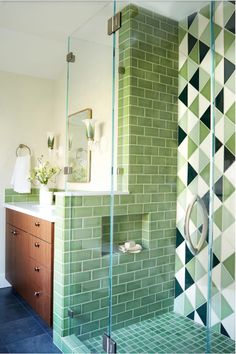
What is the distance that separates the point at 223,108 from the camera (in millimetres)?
2213

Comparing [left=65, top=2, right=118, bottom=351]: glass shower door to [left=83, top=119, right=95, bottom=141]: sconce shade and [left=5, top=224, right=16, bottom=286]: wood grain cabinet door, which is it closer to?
[left=83, top=119, right=95, bottom=141]: sconce shade

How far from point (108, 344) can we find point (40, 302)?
0.74m

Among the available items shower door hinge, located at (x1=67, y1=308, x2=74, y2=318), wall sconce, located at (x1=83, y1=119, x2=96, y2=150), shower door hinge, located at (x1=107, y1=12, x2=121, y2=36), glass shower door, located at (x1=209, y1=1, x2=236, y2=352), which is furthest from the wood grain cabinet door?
shower door hinge, located at (x1=107, y1=12, x2=121, y2=36)

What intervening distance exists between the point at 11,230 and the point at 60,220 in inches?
47.3

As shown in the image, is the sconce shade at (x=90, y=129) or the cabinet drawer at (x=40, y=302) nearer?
the cabinet drawer at (x=40, y=302)

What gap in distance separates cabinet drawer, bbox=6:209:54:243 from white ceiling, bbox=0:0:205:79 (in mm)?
1611

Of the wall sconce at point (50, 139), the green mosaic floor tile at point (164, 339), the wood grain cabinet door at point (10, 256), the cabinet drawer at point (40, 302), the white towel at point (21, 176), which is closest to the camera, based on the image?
the green mosaic floor tile at point (164, 339)

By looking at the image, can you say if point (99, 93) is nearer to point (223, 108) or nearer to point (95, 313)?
point (223, 108)

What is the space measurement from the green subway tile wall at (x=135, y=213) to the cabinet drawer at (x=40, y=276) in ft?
0.47

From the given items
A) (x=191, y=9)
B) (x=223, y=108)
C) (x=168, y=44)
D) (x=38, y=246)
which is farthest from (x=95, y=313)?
(x=191, y=9)

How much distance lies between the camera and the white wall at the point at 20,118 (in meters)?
3.30

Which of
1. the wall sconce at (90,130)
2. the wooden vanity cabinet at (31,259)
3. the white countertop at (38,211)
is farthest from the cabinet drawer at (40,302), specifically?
the wall sconce at (90,130)

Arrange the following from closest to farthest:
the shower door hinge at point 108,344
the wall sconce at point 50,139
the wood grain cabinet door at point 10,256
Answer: the shower door hinge at point 108,344
the wood grain cabinet door at point 10,256
the wall sconce at point 50,139

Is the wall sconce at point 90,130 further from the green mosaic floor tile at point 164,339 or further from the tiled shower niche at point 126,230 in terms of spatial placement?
the green mosaic floor tile at point 164,339
